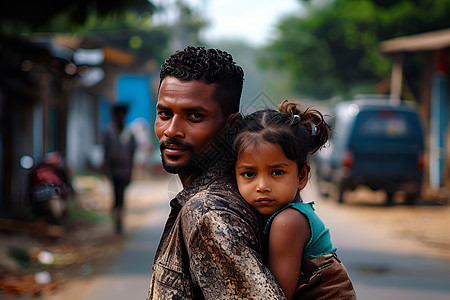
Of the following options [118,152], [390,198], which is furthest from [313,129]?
[390,198]

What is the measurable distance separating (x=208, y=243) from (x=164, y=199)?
50.1ft

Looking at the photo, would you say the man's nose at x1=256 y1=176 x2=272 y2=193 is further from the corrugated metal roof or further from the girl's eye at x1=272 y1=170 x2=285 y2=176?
the corrugated metal roof

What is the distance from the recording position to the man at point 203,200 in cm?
163

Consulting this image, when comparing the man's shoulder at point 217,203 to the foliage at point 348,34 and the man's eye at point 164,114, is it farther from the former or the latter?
the foliage at point 348,34

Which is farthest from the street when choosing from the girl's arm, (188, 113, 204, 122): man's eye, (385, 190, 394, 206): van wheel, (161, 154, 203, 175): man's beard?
(385, 190, 394, 206): van wheel

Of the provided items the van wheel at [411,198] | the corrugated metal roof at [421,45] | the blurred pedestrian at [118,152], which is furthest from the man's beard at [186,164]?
the corrugated metal roof at [421,45]

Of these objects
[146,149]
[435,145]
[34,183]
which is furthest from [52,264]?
[146,149]

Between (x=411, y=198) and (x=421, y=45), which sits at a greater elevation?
(x=421, y=45)

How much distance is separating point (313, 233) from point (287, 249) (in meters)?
0.12

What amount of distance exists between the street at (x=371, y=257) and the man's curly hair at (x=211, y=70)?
1.21 ft

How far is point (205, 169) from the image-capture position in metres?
1.98

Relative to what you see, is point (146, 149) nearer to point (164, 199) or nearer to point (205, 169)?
point (164, 199)

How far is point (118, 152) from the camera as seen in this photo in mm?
9898

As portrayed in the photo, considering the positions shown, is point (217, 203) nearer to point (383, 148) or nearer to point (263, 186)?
point (263, 186)
